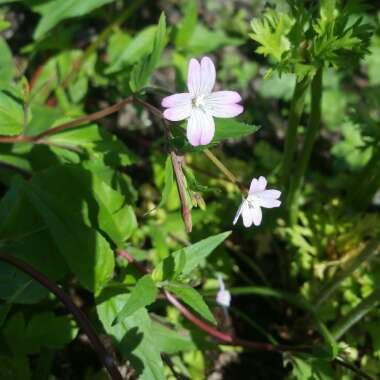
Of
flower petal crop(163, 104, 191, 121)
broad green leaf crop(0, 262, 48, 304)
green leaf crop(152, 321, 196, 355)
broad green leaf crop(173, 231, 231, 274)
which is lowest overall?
green leaf crop(152, 321, 196, 355)

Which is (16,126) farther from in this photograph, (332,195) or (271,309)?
(332,195)

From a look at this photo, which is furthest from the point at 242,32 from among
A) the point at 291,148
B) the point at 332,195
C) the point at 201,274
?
the point at 201,274

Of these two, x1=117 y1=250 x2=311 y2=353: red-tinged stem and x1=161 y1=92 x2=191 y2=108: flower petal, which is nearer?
x1=161 y1=92 x2=191 y2=108: flower petal

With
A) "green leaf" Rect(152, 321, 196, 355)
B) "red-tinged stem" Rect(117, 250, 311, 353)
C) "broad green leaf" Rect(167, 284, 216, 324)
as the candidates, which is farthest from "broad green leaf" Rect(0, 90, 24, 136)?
"green leaf" Rect(152, 321, 196, 355)

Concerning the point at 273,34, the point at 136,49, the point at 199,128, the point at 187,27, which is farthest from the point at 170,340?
the point at 187,27

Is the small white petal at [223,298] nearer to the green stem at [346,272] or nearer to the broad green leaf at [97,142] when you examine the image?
the green stem at [346,272]

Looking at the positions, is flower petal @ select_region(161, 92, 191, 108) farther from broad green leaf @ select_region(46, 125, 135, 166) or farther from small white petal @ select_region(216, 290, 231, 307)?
small white petal @ select_region(216, 290, 231, 307)
